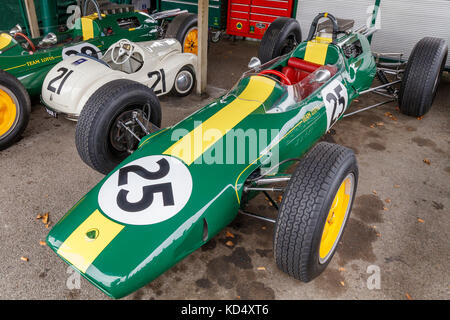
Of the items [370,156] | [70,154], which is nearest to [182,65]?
[70,154]

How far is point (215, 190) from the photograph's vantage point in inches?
99.7

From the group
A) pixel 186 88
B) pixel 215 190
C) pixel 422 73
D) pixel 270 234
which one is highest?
pixel 422 73

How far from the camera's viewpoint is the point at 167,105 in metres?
5.46

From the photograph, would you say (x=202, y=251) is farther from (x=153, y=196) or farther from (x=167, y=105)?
(x=167, y=105)

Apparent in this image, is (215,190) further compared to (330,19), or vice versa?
(330,19)

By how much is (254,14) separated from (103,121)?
6.38 meters

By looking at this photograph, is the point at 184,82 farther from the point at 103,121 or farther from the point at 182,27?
the point at 103,121

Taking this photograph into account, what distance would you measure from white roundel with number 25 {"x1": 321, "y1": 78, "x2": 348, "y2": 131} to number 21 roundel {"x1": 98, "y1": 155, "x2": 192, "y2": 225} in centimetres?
176

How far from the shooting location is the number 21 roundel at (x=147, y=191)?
7.60ft

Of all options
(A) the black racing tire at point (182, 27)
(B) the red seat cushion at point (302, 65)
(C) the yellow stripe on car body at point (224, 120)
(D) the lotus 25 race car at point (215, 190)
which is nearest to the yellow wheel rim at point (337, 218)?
(D) the lotus 25 race car at point (215, 190)

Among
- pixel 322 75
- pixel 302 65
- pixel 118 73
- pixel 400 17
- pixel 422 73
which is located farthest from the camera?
pixel 400 17

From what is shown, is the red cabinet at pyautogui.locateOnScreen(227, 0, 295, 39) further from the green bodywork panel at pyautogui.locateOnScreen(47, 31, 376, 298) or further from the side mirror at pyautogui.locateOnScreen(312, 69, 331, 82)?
the side mirror at pyautogui.locateOnScreen(312, 69, 331, 82)

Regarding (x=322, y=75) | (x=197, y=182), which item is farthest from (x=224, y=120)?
(x=322, y=75)

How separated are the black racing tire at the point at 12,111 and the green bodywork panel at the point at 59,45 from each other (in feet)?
2.39
